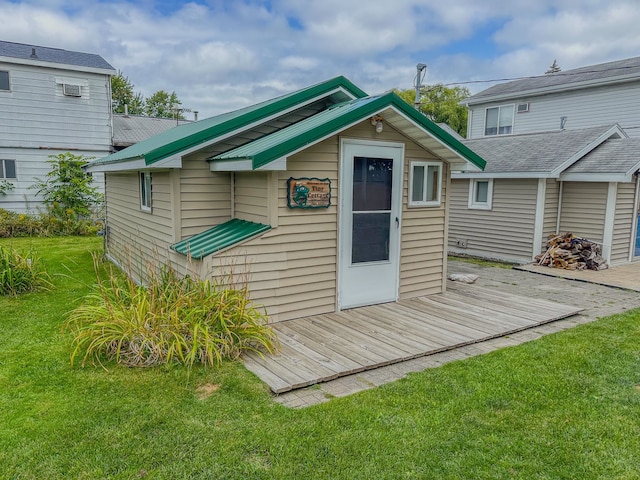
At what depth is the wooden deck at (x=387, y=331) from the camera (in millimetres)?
4199

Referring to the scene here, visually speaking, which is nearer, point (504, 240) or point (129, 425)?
point (129, 425)

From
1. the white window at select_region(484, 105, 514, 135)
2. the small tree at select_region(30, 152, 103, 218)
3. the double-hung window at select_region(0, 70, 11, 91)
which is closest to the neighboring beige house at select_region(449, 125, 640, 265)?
the white window at select_region(484, 105, 514, 135)

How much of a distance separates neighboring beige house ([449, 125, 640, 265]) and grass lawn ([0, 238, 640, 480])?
6196 millimetres

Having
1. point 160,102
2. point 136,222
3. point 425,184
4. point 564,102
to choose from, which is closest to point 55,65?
point 136,222

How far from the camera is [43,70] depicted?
13.8 m

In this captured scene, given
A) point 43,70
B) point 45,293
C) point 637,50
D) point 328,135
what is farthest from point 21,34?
point 637,50

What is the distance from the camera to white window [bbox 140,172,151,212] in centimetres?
698

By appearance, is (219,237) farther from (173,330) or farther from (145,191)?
(145,191)

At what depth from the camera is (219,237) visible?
5.52 m

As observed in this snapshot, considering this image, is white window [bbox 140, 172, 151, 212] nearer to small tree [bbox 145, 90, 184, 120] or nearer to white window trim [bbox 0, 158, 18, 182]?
white window trim [bbox 0, 158, 18, 182]

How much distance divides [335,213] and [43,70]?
41.8ft

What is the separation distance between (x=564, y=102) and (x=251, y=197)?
52.5ft

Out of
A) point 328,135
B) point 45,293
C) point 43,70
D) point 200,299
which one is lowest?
point 45,293

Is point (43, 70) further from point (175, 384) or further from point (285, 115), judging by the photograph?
point (175, 384)
